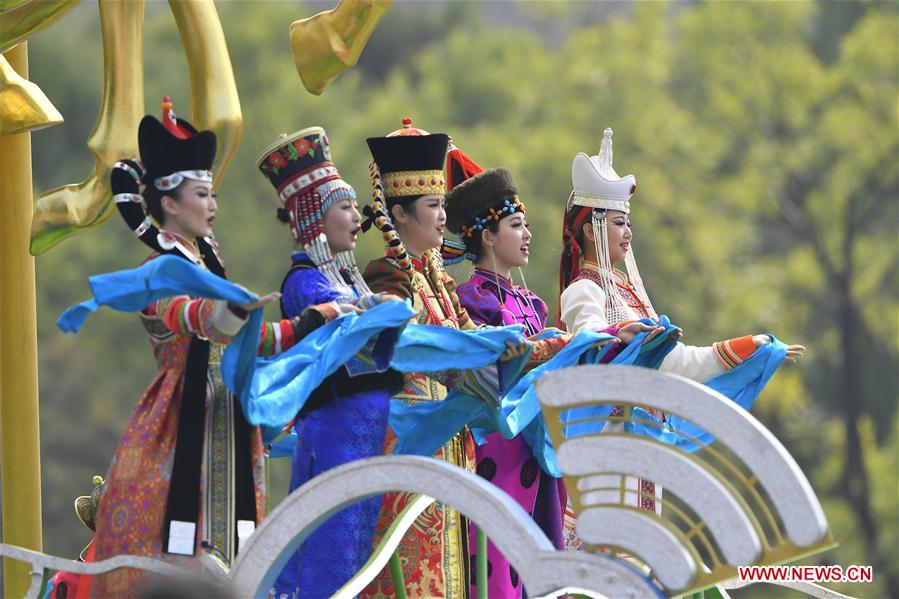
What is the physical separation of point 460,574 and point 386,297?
117cm

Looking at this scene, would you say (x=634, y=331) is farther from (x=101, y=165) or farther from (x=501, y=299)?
(x=101, y=165)

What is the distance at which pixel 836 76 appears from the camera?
21.5 meters

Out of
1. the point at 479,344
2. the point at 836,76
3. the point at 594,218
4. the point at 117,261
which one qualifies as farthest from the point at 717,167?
the point at 479,344

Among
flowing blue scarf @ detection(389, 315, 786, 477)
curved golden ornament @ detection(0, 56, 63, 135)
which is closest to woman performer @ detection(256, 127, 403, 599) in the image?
flowing blue scarf @ detection(389, 315, 786, 477)

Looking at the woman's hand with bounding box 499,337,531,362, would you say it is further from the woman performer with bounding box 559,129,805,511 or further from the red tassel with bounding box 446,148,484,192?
the red tassel with bounding box 446,148,484,192

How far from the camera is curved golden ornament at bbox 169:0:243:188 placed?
5438mm

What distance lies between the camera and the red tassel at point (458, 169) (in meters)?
6.51

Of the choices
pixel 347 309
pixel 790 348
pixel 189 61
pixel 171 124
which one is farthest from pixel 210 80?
pixel 790 348

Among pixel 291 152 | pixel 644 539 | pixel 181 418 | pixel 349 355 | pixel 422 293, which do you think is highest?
pixel 291 152

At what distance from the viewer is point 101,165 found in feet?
17.5

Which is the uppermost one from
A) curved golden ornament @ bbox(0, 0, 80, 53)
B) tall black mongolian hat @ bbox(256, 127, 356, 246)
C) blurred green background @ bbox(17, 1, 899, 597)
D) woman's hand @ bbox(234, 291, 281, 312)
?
blurred green background @ bbox(17, 1, 899, 597)

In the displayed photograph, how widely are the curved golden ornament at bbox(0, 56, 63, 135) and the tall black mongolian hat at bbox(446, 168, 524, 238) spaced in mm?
1447

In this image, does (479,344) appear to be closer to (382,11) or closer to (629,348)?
(629,348)

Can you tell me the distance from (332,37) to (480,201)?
94 centimetres
